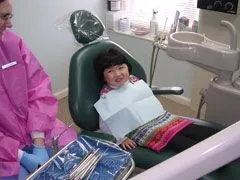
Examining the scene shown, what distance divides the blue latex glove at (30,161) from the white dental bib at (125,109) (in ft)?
1.37

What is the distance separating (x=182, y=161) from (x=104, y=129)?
1.25 m

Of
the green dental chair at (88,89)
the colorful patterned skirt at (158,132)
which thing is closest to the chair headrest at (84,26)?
the green dental chair at (88,89)

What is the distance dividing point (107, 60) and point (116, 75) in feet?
0.33

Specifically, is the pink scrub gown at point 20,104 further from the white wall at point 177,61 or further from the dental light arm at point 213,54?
the white wall at point 177,61

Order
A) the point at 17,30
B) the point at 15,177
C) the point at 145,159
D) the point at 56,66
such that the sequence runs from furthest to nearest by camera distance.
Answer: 1. the point at 56,66
2. the point at 17,30
3. the point at 145,159
4. the point at 15,177

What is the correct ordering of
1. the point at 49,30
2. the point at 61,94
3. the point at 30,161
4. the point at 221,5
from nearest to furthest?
the point at 30,161 → the point at 221,5 → the point at 49,30 → the point at 61,94

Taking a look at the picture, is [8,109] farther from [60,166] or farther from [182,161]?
[182,161]

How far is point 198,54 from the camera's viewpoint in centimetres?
152

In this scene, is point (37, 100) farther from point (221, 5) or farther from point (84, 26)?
point (221, 5)

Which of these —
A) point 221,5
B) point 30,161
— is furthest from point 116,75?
point 221,5

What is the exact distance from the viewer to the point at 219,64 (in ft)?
4.89

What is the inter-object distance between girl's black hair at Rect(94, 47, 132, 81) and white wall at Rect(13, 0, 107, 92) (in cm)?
81

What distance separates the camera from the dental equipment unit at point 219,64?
1.47m

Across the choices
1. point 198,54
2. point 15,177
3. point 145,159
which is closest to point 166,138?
point 145,159
